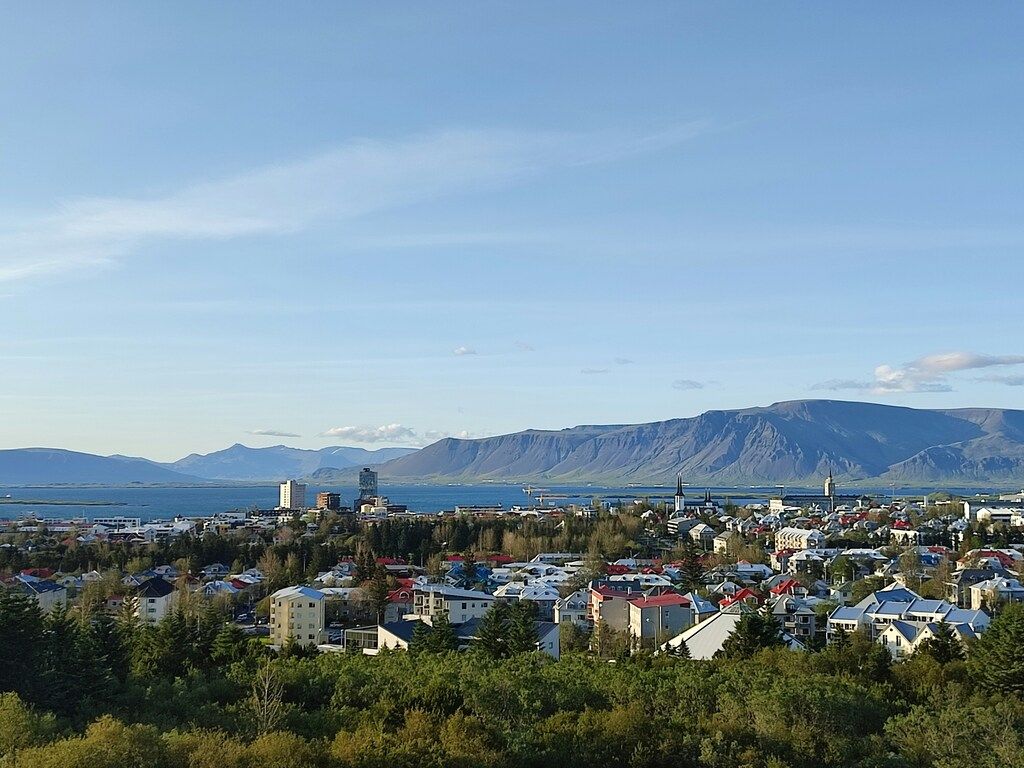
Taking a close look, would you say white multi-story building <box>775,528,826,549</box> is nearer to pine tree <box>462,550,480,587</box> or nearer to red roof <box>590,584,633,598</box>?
pine tree <box>462,550,480,587</box>

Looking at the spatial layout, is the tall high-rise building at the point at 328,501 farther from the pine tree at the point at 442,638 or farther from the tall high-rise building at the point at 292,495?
the pine tree at the point at 442,638

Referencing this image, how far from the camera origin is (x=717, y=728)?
36.2ft

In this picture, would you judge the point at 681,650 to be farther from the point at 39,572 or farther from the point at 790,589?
the point at 39,572

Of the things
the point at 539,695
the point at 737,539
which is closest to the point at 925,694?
the point at 539,695

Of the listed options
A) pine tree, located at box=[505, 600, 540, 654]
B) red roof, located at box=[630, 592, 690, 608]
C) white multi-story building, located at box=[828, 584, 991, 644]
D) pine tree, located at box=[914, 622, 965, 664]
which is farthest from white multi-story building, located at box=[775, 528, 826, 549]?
pine tree, located at box=[505, 600, 540, 654]

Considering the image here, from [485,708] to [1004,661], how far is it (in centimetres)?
839

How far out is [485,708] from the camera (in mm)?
11828

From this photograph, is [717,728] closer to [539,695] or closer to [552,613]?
[539,695]

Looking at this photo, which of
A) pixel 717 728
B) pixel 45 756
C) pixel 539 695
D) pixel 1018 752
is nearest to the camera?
pixel 45 756

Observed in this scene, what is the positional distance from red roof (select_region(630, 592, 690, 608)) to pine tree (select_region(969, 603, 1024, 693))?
8651mm

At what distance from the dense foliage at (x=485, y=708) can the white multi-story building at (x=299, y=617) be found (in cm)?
765

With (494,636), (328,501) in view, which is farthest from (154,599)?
(328,501)

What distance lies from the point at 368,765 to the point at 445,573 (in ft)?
89.2

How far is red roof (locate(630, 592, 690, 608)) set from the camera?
24562 mm
